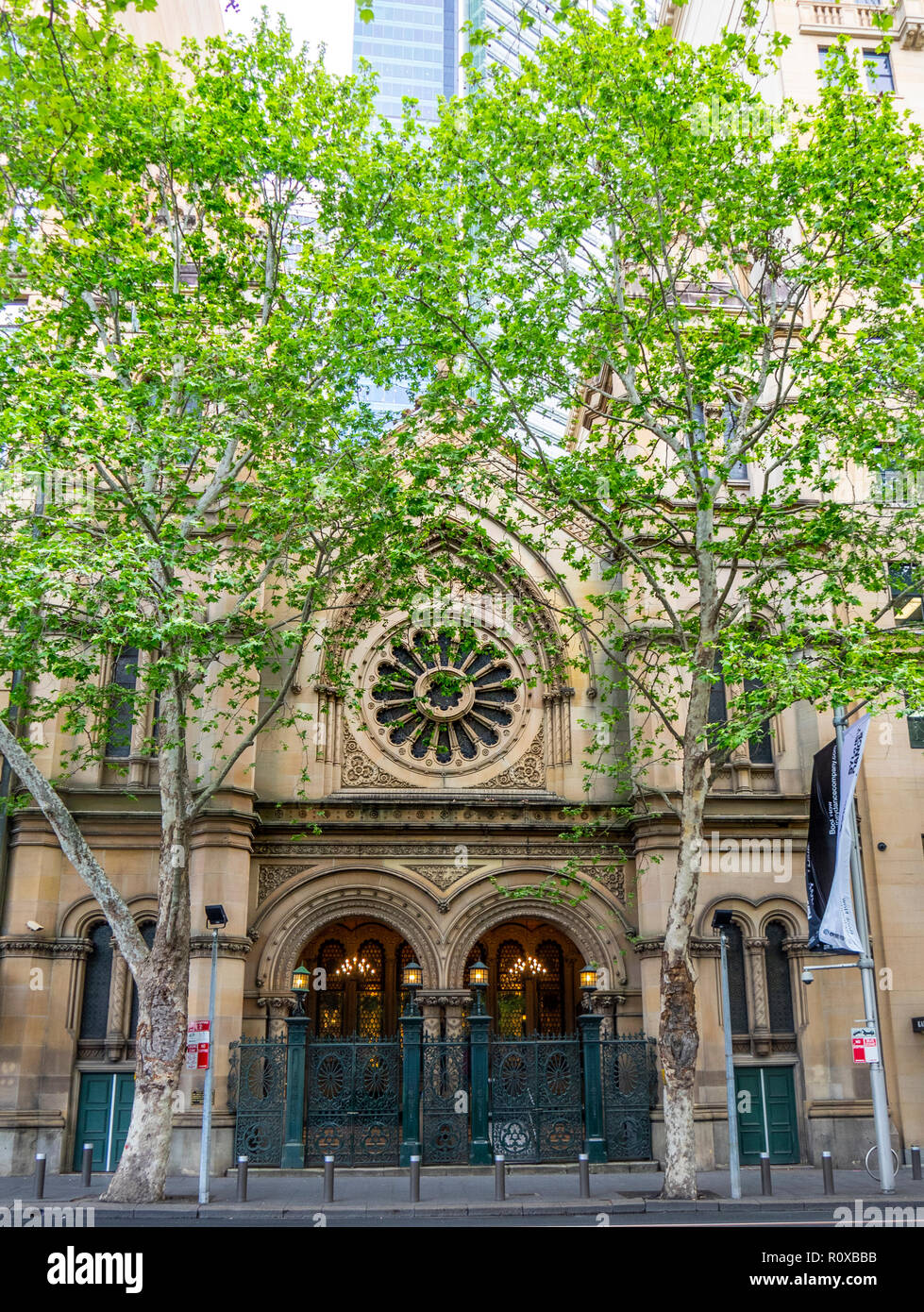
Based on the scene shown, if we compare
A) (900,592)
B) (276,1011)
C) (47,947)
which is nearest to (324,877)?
(276,1011)

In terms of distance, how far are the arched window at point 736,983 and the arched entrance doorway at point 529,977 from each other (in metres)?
4.24

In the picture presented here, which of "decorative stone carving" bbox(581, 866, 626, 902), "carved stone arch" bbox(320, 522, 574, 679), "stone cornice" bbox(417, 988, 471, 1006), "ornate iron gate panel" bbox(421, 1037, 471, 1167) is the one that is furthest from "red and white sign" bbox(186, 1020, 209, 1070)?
"decorative stone carving" bbox(581, 866, 626, 902)

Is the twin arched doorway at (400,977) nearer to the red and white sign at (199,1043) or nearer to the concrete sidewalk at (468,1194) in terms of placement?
the concrete sidewalk at (468,1194)

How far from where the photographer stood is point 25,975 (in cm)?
2080

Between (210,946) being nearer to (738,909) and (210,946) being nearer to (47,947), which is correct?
(47,947)

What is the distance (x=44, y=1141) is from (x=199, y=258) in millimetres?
16405

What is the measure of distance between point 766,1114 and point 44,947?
48.2 ft

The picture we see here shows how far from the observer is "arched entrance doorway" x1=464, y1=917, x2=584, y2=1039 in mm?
26000

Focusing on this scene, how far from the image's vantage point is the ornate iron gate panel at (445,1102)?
2019cm

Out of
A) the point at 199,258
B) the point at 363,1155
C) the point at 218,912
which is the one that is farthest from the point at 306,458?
the point at 363,1155

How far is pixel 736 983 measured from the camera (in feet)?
74.2

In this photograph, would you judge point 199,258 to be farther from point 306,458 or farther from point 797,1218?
point 797,1218
